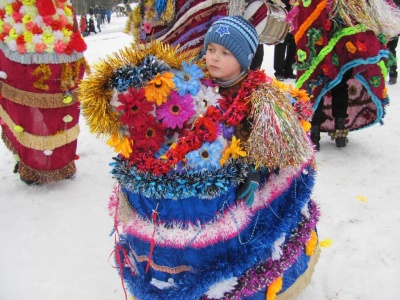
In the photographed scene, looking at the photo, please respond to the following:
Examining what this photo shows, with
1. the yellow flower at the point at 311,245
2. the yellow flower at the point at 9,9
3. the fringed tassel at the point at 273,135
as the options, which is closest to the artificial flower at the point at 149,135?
the fringed tassel at the point at 273,135

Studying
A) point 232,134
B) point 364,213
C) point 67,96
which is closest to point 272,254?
point 232,134

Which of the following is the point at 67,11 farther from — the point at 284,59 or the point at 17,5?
the point at 284,59

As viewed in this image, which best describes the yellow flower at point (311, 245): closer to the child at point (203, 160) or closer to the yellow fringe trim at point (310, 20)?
the child at point (203, 160)

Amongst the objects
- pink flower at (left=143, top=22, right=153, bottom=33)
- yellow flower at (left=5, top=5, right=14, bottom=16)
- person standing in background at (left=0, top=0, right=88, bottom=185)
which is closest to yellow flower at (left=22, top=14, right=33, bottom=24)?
person standing in background at (left=0, top=0, right=88, bottom=185)

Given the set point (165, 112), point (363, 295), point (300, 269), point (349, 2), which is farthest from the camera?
point (349, 2)

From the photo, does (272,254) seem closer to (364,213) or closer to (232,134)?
(232,134)

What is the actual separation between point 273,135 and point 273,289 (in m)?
0.70

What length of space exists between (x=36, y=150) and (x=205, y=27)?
5.74ft

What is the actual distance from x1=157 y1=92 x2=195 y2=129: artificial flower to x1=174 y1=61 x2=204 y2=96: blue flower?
0.03m

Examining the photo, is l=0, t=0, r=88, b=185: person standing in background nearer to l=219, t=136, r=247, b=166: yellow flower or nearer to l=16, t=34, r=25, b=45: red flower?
l=16, t=34, r=25, b=45: red flower

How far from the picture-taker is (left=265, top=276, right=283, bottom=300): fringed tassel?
1823 millimetres

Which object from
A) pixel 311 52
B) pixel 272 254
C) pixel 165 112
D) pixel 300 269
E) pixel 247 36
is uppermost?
pixel 247 36

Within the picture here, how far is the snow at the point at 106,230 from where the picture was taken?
8.06 feet

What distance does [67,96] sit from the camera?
3.36 metres
